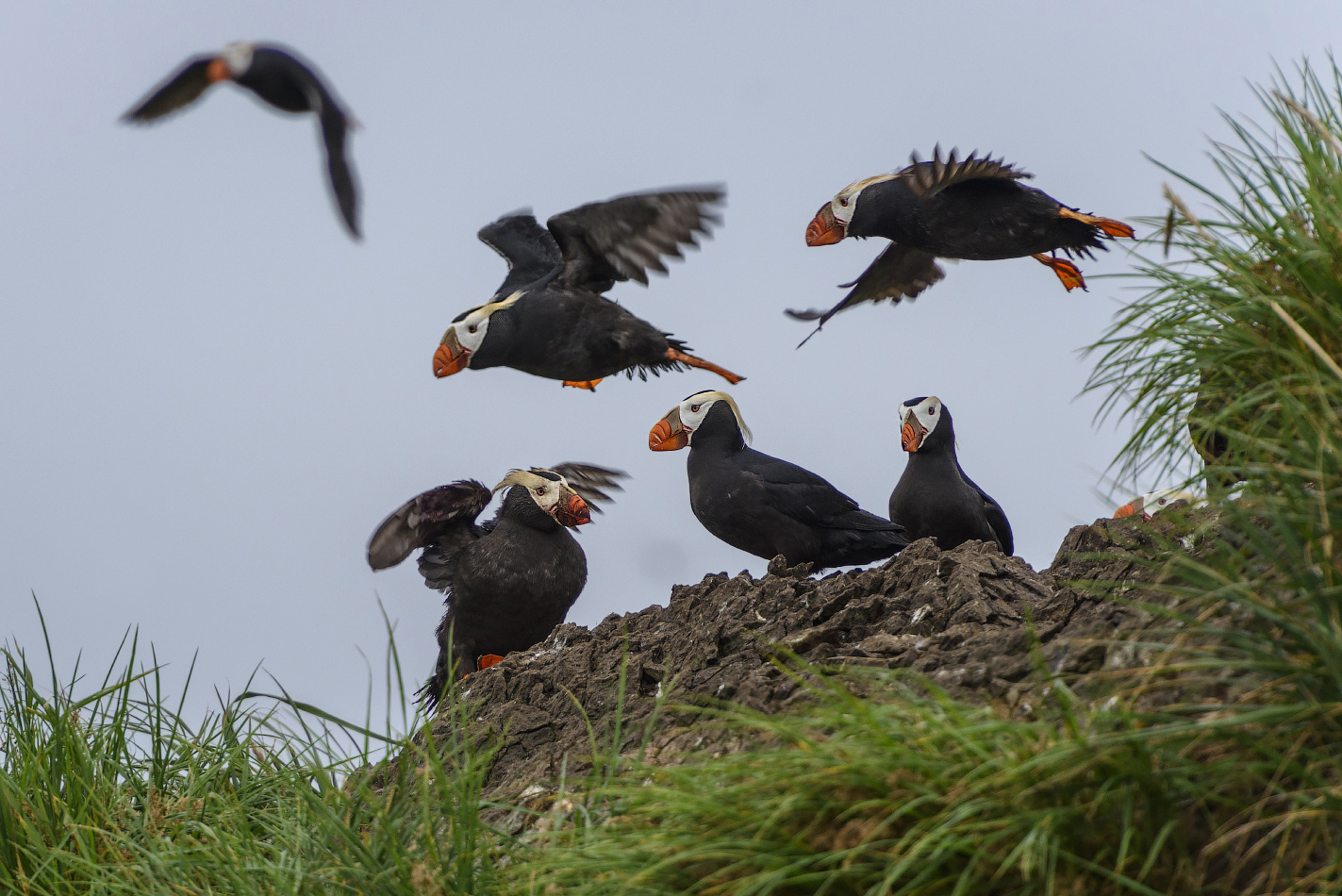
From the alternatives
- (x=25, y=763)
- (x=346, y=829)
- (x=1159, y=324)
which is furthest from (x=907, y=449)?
(x=25, y=763)

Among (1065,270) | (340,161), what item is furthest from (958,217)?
(340,161)

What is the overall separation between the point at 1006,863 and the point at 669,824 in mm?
744

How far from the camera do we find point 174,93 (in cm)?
379

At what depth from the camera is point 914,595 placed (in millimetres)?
4129

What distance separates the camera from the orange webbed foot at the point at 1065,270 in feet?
20.7

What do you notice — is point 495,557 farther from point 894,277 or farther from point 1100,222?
point 1100,222

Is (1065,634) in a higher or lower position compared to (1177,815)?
higher

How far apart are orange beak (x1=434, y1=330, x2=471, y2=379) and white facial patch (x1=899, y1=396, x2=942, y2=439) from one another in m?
2.13

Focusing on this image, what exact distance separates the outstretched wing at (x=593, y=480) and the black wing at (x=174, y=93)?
3.76 m

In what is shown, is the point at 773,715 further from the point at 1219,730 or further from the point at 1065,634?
the point at 1219,730

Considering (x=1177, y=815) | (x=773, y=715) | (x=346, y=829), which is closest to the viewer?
(x=1177, y=815)

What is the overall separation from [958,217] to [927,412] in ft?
3.07

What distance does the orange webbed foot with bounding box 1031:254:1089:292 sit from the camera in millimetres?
6297

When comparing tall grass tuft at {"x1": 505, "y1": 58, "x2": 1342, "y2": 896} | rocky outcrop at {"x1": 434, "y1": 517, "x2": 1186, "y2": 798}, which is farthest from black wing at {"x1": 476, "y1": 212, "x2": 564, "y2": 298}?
tall grass tuft at {"x1": 505, "y1": 58, "x2": 1342, "y2": 896}
